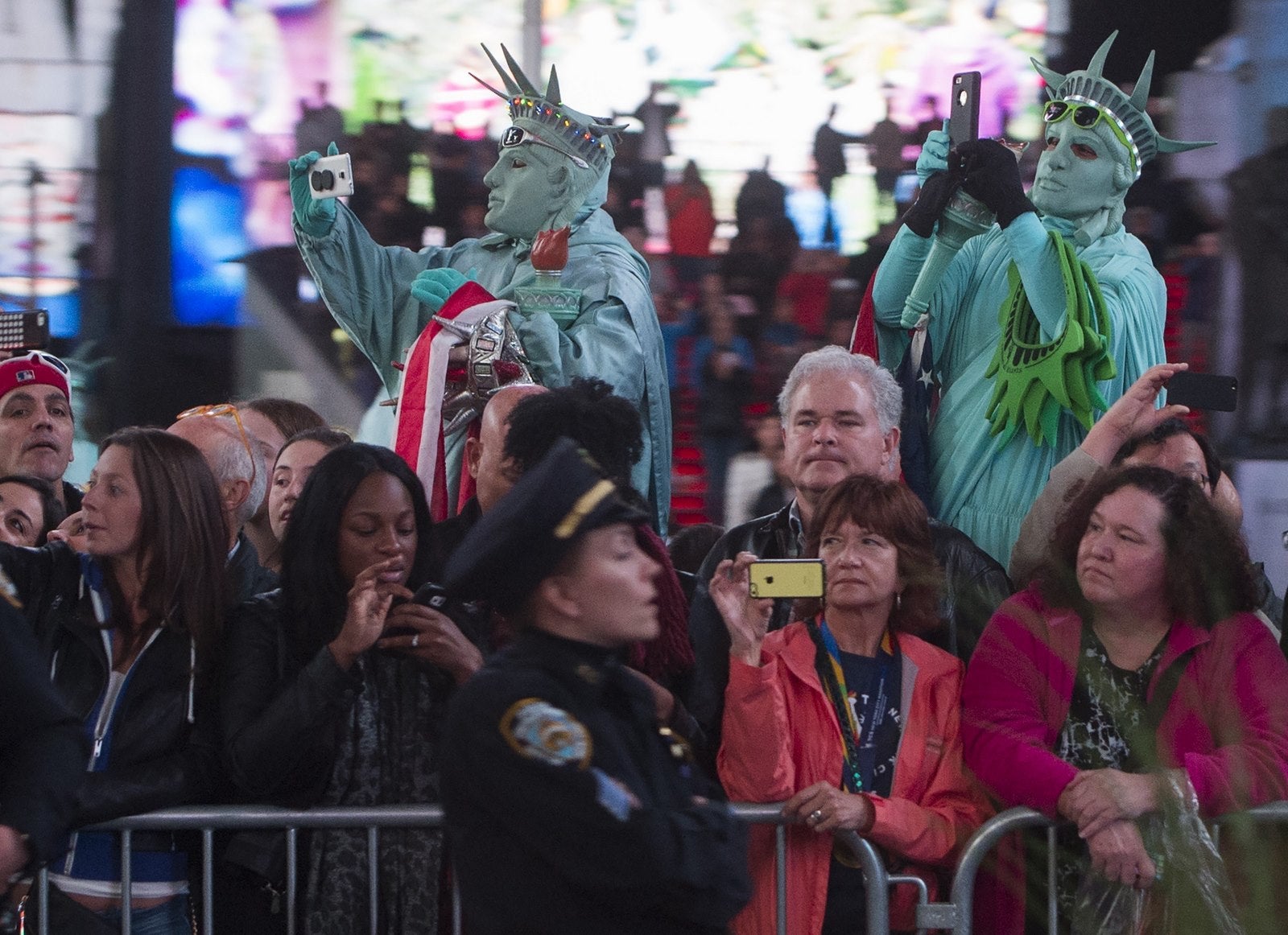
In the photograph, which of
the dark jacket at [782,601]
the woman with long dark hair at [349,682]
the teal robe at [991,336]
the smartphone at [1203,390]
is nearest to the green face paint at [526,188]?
the teal robe at [991,336]

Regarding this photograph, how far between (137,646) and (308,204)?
1.73 metres

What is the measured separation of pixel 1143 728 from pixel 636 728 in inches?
46.7

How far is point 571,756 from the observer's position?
195 cm

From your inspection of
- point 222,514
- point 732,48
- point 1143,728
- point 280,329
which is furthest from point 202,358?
point 1143,728

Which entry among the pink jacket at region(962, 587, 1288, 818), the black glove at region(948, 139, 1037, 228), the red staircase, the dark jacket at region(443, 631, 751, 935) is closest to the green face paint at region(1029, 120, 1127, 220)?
the black glove at region(948, 139, 1037, 228)

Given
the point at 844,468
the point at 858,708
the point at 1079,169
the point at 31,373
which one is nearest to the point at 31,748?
the point at 858,708

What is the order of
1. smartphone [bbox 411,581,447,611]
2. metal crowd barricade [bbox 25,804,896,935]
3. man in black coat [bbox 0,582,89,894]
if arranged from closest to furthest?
man in black coat [bbox 0,582,89,894]
metal crowd barricade [bbox 25,804,896,935]
smartphone [bbox 411,581,447,611]

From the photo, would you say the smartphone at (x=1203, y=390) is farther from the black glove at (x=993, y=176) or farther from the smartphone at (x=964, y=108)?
the smartphone at (x=964, y=108)

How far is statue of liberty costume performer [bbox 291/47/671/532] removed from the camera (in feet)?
14.3

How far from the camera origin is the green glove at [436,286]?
4316mm

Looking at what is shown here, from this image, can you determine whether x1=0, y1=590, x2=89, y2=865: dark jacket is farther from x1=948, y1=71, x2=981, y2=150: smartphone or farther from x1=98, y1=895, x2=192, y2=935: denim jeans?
x1=948, y1=71, x2=981, y2=150: smartphone

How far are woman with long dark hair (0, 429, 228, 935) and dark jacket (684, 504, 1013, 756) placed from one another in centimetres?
82

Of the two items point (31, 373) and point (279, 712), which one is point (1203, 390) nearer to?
point (279, 712)

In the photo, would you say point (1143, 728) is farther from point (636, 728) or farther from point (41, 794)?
point (41, 794)
